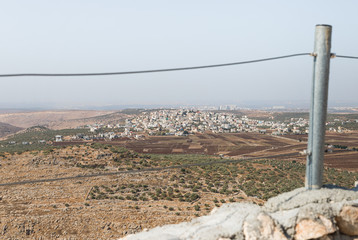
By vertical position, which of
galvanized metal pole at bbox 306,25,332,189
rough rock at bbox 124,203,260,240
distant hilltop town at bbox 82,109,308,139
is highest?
galvanized metal pole at bbox 306,25,332,189

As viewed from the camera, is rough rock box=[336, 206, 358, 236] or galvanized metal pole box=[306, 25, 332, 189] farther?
galvanized metal pole box=[306, 25, 332, 189]

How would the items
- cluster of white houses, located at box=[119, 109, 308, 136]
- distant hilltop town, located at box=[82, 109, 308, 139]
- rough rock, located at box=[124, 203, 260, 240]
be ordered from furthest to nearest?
cluster of white houses, located at box=[119, 109, 308, 136] → distant hilltop town, located at box=[82, 109, 308, 139] → rough rock, located at box=[124, 203, 260, 240]

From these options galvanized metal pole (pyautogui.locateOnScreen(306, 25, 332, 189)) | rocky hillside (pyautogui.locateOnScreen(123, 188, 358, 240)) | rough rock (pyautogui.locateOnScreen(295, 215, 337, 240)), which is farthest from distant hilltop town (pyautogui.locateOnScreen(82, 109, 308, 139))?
rough rock (pyautogui.locateOnScreen(295, 215, 337, 240))

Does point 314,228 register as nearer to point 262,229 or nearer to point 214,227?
point 262,229

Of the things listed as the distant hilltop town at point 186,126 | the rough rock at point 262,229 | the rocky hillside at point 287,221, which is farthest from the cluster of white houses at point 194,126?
the rough rock at point 262,229

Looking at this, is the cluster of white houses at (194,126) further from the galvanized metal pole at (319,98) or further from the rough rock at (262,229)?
the rough rock at (262,229)

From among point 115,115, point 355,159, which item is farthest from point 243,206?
point 115,115

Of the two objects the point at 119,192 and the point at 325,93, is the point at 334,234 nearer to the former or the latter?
the point at 325,93

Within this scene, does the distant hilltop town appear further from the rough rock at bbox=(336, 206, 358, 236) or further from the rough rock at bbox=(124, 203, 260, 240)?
the rough rock at bbox=(336, 206, 358, 236)
